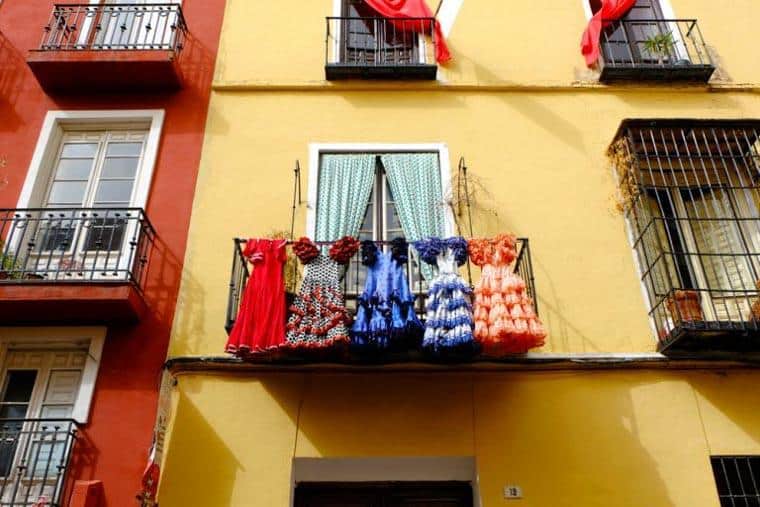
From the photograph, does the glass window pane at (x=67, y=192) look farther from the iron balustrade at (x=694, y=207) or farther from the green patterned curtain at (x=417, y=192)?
the iron balustrade at (x=694, y=207)

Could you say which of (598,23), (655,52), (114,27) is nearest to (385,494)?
(598,23)

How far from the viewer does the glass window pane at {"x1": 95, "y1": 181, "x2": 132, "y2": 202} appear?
8.61 meters

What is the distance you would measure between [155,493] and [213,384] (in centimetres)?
120

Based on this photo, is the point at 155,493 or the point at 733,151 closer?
the point at 155,493

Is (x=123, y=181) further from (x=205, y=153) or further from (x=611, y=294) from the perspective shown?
(x=611, y=294)

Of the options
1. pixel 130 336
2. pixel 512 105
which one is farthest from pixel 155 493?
pixel 512 105

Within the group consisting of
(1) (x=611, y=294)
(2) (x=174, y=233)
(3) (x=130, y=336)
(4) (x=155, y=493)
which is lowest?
(4) (x=155, y=493)

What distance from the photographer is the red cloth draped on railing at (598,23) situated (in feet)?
31.4

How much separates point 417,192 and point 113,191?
392 cm

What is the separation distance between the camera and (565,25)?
32.7 ft

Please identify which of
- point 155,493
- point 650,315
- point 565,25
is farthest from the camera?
point 565,25

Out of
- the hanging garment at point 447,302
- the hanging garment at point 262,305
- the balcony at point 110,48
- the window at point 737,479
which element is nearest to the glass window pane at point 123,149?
the balcony at point 110,48

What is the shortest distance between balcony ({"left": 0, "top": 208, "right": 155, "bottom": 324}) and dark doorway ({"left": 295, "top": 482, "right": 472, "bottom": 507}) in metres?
2.81

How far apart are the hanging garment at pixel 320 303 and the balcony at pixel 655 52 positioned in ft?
16.3
